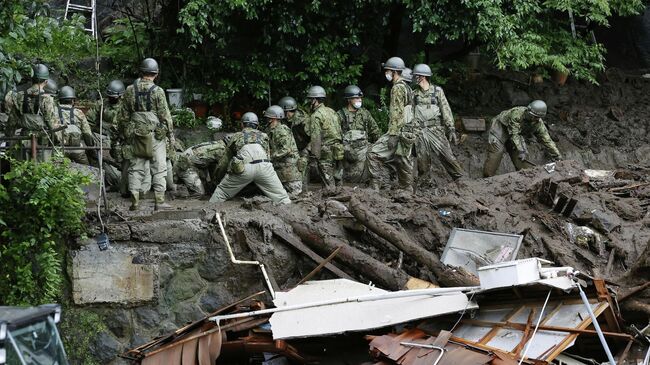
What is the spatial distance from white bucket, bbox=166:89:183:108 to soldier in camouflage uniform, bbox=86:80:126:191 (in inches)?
63.5

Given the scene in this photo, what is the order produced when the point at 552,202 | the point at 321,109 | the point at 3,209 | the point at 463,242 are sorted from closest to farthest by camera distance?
the point at 3,209 < the point at 463,242 < the point at 552,202 < the point at 321,109

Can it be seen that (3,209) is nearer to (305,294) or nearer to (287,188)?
(305,294)

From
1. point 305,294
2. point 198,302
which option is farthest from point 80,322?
point 305,294

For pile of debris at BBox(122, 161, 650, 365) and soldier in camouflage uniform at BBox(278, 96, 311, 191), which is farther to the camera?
soldier in camouflage uniform at BBox(278, 96, 311, 191)

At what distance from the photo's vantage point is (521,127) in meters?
19.0

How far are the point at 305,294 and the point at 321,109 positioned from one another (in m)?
6.01

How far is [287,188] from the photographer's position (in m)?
17.3

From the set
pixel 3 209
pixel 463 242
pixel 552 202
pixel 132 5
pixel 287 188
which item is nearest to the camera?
pixel 3 209

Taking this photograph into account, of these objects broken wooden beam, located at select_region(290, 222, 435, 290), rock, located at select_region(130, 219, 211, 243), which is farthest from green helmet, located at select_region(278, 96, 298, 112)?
rock, located at select_region(130, 219, 211, 243)

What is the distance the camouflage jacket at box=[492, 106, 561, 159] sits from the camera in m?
18.8

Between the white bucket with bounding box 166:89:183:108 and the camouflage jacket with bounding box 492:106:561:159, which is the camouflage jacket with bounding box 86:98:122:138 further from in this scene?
the camouflage jacket with bounding box 492:106:561:159

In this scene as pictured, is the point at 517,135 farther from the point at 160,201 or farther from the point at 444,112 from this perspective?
the point at 160,201

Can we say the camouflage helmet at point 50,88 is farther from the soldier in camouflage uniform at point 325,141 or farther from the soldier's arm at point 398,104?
the soldier's arm at point 398,104

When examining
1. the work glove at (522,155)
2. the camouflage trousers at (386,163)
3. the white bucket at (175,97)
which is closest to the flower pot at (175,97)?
the white bucket at (175,97)
